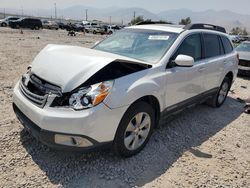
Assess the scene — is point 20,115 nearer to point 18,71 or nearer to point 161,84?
point 161,84

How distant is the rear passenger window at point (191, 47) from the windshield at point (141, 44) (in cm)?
20

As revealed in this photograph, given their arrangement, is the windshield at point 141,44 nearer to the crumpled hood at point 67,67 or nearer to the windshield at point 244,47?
the crumpled hood at point 67,67

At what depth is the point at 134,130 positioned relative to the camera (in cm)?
346

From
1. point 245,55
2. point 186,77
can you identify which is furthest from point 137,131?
point 245,55

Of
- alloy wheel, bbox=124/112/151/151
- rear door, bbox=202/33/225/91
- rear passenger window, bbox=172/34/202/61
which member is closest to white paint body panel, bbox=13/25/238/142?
rear passenger window, bbox=172/34/202/61

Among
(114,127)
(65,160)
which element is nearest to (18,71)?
(65,160)

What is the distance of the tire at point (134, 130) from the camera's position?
3.21m

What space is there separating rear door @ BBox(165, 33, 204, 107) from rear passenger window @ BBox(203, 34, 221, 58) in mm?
286

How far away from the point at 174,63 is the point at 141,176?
1.70 m

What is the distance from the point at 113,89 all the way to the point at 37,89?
3.33 ft

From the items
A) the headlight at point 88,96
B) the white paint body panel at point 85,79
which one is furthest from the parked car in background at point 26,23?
the headlight at point 88,96

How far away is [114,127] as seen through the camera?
306 cm

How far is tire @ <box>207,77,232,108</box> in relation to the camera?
588 centimetres

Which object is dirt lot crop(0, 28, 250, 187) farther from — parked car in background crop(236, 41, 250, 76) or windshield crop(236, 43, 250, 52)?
windshield crop(236, 43, 250, 52)
